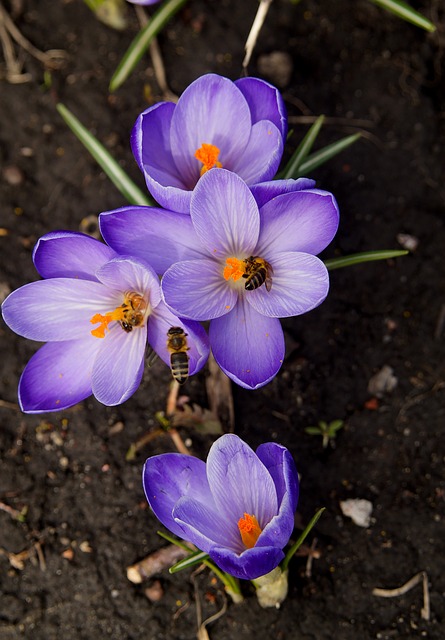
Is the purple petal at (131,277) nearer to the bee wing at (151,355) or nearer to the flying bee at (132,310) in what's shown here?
the flying bee at (132,310)

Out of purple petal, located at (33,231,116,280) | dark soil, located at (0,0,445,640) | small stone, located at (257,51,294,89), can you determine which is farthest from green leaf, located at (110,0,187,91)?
purple petal, located at (33,231,116,280)

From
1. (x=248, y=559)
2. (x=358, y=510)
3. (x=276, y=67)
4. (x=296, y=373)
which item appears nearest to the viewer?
(x=248, y=559)

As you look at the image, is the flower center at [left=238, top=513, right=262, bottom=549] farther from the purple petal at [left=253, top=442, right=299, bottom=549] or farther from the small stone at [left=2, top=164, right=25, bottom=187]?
the small stone at [left=2, top=164, right=25, bottom=187]

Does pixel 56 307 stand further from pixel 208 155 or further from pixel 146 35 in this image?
pixel 146 35

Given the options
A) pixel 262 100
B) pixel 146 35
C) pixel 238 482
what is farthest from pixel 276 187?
pixel 146 35

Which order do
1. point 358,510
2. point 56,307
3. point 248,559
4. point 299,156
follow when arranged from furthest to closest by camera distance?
point 358,510 < point 299,156 < point 56,307 < point 248,559

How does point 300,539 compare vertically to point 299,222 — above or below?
below

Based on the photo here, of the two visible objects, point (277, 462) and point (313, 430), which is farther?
point (313, 430)

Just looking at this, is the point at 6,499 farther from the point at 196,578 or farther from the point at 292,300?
the point at 292,300

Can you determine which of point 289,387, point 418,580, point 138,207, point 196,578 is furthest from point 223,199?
point 418,580
